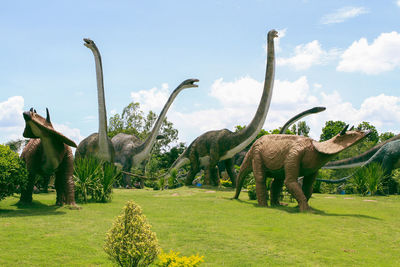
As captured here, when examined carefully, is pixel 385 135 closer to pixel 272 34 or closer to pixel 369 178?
pixel 369 178

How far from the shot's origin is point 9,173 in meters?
7.38

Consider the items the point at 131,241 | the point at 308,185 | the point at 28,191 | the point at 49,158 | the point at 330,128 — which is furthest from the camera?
the point at 330,128

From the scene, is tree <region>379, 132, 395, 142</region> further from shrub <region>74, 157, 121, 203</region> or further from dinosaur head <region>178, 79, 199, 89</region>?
shrub <region>74, 157, 121, 203</region>

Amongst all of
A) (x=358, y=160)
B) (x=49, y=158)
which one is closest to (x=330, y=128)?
(x=358, y=160)

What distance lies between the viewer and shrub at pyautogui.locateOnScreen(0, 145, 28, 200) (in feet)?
24.0

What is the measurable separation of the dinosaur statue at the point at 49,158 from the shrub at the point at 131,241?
5061 mm

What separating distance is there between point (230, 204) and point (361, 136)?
12.6 feet

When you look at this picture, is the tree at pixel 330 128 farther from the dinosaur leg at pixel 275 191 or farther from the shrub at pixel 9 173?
the shrub at pixel 9 173

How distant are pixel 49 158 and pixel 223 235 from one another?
4630mm

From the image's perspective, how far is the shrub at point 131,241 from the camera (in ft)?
11.0

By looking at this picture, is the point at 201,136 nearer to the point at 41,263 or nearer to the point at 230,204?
the point at 230,204

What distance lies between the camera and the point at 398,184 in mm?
14867

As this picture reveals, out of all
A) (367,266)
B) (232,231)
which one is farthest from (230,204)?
(367,266)

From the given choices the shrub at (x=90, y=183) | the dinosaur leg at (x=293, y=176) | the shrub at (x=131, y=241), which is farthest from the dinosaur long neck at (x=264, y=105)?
the shrub at (x=131, y=241)
